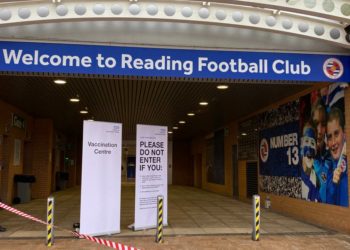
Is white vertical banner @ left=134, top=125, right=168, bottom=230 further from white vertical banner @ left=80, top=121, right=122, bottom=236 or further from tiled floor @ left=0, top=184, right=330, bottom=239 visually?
white vertical banner @ left=80, top=121, right=122, bottom=236

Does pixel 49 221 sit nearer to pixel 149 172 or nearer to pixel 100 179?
pixel 100 179

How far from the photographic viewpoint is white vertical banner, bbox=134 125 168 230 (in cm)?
991


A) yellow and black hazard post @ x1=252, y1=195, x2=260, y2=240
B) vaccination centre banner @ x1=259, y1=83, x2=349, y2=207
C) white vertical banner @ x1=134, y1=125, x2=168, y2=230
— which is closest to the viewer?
yellow and black hazard post @ x1=252, y1=195, x2=260, y2=240

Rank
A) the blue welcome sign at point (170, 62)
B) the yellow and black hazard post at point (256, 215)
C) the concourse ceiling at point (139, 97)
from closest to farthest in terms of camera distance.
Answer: the blue welcome sign at point (170, 62) < the yellow and black hazard post at point (256, 215) < the concourse ceiling at point (139, 97)

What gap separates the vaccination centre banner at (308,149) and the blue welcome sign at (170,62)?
3.63 ft

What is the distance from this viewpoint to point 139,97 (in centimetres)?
1438

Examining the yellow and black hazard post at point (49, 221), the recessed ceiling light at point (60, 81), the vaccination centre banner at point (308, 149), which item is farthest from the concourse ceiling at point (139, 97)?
the yellow and black hazard post at point (49, 221)

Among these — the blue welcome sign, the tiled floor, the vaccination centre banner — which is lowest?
the tiled floor

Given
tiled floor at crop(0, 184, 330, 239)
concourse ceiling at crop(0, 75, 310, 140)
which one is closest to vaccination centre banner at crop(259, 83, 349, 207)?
concourse ceiling at crop(0, 75, 310, 140)

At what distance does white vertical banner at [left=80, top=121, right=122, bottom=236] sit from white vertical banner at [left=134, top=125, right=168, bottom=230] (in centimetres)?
55

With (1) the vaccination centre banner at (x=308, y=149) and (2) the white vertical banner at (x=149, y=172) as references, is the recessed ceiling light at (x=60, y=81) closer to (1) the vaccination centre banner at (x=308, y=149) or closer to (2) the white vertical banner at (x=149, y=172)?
(2) the white vertical banner at (x=149, y=172)

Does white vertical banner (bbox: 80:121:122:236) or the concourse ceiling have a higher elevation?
the concourse ceiling

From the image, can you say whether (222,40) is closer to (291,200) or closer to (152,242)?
(152,242)

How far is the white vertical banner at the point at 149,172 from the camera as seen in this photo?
9906 millimetres
